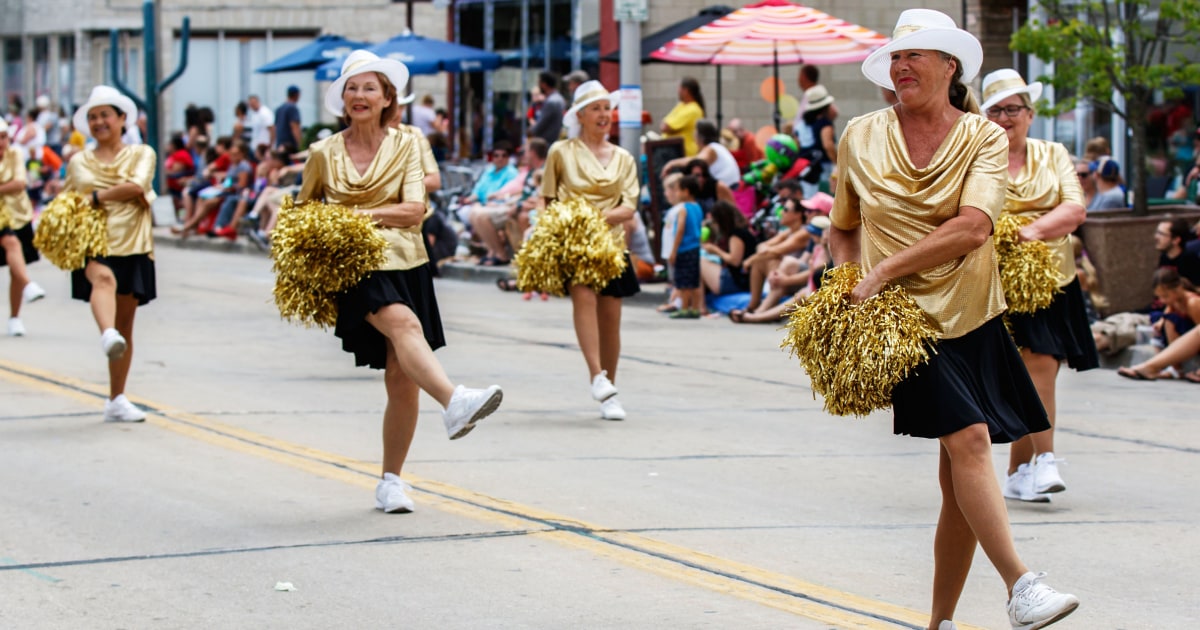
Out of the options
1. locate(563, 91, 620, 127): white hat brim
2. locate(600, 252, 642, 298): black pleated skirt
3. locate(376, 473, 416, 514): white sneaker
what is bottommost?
locate(376, 473, 416, 514): white sneaker

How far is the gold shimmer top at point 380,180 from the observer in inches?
300

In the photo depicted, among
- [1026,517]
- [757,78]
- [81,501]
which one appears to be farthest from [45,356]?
[757,78]

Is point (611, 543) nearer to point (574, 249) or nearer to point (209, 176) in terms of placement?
point (574, 249)

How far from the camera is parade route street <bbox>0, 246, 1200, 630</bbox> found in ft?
19.8

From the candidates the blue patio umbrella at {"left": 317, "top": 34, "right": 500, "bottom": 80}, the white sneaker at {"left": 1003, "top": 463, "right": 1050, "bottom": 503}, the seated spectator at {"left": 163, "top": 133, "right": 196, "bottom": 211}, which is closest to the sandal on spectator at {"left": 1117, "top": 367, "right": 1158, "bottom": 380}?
the white sneaker at {"left": 1003, "top": 463, "right": 1050, "bottom": 503}

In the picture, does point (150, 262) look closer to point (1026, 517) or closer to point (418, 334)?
point (418, 334)

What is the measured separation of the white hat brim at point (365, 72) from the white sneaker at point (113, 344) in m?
2.58

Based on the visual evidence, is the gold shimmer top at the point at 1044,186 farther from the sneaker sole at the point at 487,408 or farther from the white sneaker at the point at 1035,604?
the white sneaker at the point at 1035,604

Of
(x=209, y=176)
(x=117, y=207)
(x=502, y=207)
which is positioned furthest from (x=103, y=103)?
(x=209, y=176)

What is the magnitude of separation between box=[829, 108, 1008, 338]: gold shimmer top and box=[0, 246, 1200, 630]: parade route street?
3.79 ft

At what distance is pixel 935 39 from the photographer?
523 centimetres

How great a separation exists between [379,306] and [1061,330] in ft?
9.94

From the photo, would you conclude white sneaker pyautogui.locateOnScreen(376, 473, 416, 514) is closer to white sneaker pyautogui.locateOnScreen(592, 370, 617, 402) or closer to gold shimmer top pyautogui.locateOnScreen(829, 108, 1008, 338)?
gold shimmer top pyautogui.locateOnScreen(829, 108, 1008, 338)

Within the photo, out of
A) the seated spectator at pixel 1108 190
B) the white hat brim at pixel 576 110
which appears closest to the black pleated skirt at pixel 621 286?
the white hat brim at pixel 576 110
